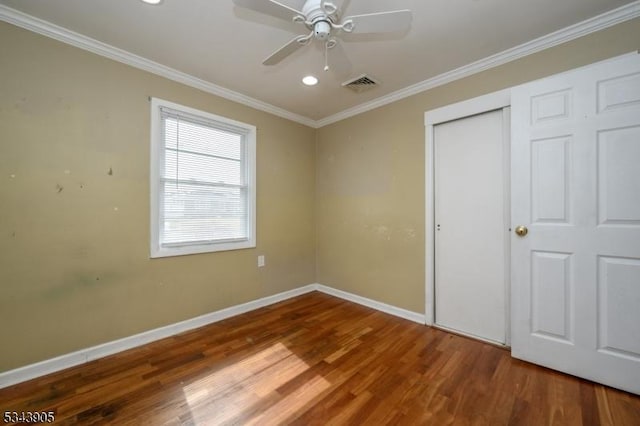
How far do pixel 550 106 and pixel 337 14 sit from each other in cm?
176

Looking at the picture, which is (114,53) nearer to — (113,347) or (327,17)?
(327,17)

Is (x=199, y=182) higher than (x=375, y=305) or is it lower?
higher

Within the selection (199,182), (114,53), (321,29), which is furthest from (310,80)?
(114,53)

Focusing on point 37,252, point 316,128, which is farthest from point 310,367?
point 316,128

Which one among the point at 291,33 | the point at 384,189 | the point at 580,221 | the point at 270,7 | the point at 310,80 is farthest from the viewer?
the point at 384,189

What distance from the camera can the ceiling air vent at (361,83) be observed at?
263cm

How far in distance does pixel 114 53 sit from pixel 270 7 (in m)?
1.73

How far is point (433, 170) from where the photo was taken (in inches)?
107

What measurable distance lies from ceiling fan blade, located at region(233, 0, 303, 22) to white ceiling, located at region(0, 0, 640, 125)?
35 cm

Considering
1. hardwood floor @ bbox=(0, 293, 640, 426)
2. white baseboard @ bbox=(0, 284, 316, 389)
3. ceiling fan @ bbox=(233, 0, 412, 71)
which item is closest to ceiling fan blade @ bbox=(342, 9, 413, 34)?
ceiling fan @ bbox=(233, 0, 412, 71)

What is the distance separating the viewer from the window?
8.21 feet

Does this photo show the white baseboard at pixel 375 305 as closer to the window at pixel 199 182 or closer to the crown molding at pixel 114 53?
the window at pixel 199 182

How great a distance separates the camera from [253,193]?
3.19m

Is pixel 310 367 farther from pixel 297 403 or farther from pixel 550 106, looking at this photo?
pixel 550 106
